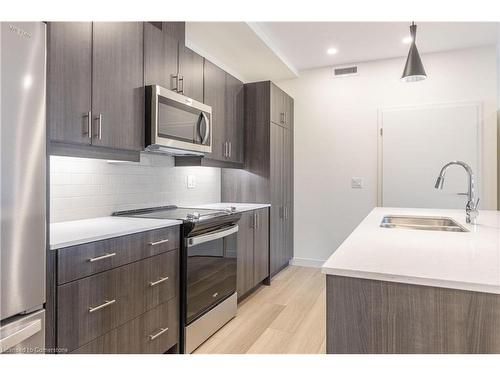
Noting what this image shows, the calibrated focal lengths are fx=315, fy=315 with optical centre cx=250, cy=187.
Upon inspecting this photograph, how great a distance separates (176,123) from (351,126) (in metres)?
2.54

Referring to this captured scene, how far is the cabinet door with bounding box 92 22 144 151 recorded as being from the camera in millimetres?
1731

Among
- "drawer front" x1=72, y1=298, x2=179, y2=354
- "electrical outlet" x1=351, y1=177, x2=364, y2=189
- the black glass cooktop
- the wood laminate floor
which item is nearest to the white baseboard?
the wood laminate floor

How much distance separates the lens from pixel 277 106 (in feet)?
12.0

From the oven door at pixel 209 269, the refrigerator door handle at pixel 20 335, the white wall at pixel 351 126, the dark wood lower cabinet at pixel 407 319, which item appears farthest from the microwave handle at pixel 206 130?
the white wall at pixel 351 126

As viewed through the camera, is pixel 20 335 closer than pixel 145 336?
Yes

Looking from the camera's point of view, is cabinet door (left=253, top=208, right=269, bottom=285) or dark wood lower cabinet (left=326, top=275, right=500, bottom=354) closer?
dark wood lower cabinet (left=326, top=275, right=500, bottom=354)

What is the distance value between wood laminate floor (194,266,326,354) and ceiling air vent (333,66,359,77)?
258 centimetres

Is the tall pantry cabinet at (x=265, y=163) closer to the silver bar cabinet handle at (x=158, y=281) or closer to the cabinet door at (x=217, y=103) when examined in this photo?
the cabinet door at (x=217, y=103)

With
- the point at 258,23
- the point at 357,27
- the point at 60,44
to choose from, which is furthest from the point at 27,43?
the point at 357,27

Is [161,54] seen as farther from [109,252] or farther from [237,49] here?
[109,252]

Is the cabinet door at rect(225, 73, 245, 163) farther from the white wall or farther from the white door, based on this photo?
the white door

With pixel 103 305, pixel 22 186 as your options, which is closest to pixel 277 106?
pixel 103 305

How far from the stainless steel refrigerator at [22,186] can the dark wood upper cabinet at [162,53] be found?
959 mm
